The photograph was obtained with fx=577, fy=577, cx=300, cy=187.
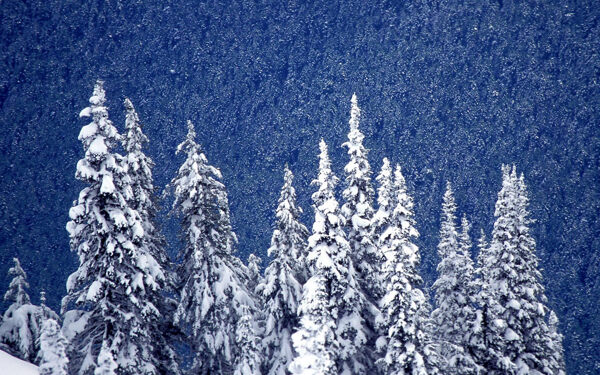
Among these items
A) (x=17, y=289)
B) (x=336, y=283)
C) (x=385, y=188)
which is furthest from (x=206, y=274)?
(x=17, y=289)

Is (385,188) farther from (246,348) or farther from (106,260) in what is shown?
(106,260)

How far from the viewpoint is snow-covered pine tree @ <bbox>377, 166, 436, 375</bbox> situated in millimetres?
22000

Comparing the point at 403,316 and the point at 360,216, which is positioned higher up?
the point at 360,216

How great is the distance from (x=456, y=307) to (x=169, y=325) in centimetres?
1429

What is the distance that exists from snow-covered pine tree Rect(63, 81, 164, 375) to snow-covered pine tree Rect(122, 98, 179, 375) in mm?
1540

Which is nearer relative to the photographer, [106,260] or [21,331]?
[106,260]

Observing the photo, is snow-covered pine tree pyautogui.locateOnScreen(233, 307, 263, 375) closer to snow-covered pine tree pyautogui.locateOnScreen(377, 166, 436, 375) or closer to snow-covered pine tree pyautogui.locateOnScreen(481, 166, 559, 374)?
snow-covered pine tree pyautogui.locateOnScreen(377, 166, 436, 375)

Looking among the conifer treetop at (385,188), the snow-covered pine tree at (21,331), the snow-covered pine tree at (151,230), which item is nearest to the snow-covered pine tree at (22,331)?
the snow-covered pine tree at (21,331)

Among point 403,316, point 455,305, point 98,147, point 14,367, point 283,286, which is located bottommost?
point 14,367

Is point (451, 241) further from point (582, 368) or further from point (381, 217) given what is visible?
point (582, 368)

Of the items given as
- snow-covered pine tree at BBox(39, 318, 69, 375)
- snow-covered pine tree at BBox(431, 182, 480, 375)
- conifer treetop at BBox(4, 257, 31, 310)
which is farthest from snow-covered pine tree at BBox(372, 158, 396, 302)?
conifer treetop at BBox(4, 257, 31, 310)

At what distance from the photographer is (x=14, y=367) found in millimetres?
17875

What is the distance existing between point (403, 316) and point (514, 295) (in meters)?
8.91

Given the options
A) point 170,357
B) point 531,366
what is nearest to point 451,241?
point 531,366
